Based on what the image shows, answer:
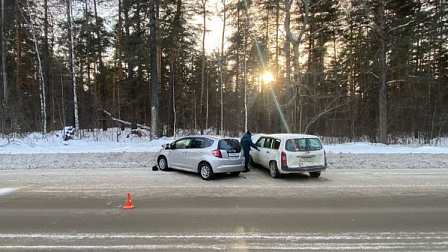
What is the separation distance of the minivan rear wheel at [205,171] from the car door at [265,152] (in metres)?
2.29

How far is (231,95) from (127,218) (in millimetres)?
→ 29167

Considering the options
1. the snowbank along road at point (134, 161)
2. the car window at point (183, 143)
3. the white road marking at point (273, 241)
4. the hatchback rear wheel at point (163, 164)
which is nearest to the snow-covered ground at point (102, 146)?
the snowbank along road at point (134, 161)

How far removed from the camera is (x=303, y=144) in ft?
30.5

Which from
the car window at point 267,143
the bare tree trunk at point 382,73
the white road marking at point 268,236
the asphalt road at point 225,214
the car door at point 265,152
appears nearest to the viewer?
the asphalt road at point 225,214

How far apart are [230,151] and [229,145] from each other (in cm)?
24

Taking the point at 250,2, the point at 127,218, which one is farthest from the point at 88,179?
the point at 250,2

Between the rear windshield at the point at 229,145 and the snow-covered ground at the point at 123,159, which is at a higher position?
the rear windshield at the point at 229,145

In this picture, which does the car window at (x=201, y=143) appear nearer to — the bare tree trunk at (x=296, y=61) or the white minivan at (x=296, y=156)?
the white minivan at (x=296, y=156)

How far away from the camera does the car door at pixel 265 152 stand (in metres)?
10.0

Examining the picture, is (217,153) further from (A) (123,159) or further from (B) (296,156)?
(A) (123,159)

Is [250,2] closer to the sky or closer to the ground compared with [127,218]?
closer to the sky

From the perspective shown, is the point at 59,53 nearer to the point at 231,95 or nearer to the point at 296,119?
the point at 231,95

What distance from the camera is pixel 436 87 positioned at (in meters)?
26.7

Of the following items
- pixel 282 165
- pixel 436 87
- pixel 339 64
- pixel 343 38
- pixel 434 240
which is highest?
pixel 343 38
